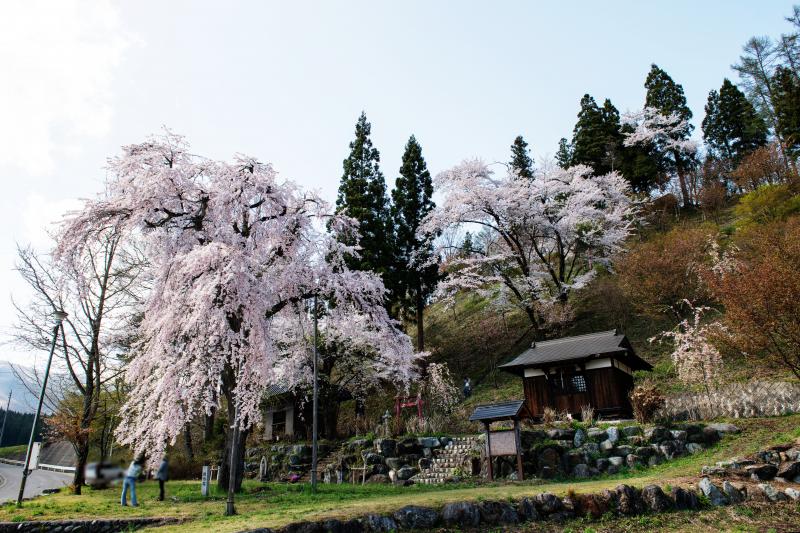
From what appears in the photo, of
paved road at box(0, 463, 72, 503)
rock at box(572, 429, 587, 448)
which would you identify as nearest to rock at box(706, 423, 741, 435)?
rock at box(572, 429, 587, 448)

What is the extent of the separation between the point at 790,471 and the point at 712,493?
2.12 m

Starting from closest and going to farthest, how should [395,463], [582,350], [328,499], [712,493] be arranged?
[712,493] → [328,499] → [395,463] → [582,350]

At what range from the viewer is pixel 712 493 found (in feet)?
29.5

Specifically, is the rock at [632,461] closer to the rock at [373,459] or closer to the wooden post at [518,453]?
the wooden post at [518,453]

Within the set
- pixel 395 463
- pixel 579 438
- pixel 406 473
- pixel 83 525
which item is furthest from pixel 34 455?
pixel 579 438

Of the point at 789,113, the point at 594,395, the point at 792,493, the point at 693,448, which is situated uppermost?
the point at 789,113

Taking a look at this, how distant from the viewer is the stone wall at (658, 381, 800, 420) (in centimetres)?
1410

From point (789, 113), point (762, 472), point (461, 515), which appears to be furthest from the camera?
point (789, 113)

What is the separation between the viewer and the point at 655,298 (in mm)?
23859

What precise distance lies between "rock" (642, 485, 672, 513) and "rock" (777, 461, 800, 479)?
2.90 meters

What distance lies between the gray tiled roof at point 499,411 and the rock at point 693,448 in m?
4.70

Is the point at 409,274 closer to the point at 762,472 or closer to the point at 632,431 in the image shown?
the point at 632,431

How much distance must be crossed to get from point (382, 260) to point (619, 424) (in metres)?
15.5

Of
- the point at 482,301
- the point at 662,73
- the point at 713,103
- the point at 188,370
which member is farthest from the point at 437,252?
the point at 713,103
